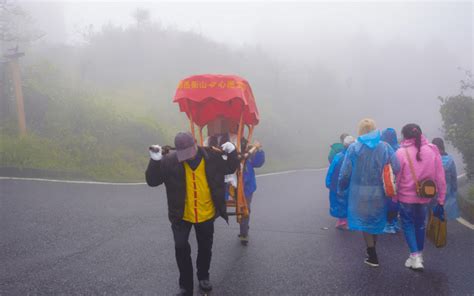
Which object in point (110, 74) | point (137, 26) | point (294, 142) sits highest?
point (137, 26)

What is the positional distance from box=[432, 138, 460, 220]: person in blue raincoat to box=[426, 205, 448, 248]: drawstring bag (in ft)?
5.38

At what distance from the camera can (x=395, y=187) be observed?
4.58 metres

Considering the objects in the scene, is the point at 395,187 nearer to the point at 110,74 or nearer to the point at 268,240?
the point at 268,240

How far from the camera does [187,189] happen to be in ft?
12.2

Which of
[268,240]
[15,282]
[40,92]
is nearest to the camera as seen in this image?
[15,282]

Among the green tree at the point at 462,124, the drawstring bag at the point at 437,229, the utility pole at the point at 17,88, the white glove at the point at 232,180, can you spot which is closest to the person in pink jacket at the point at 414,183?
the drawstring bag at the point at 437,229

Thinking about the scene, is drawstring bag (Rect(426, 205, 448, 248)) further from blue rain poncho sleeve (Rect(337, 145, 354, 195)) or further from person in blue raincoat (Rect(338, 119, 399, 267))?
blue rain poncho sleeve (Rect(337, 145, 354, 195))

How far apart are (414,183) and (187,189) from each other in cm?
284

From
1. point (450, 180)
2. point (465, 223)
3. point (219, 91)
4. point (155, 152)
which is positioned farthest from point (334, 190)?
point (155, 152)

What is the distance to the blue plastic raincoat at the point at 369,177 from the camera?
181 inches

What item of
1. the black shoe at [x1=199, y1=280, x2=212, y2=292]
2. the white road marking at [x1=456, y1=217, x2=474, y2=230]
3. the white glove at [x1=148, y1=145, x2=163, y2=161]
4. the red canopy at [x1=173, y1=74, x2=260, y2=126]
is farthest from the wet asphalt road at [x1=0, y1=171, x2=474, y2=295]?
the red canopy at [x1=173, y1=74, x2=260, y2=126]

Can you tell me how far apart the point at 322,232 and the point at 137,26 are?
106 ft

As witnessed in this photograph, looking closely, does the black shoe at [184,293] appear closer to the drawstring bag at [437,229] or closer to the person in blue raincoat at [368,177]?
the person in blue raincoat at [368,177]

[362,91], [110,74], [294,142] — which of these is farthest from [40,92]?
[362,91]
